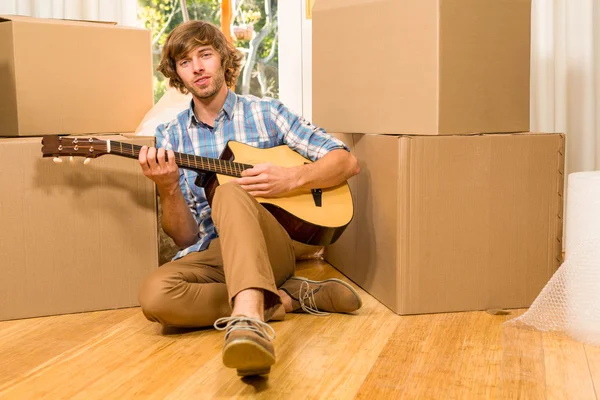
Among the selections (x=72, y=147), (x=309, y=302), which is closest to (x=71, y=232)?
(x=72, y=147)

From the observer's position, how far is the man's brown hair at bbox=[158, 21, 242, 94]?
77.6 inches

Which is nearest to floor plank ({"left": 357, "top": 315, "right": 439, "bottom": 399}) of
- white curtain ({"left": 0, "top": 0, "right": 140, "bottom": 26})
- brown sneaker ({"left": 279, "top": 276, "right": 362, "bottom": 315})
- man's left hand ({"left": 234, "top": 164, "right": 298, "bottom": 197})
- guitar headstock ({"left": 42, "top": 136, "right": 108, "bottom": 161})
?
brown sneaker ({"left": 279, "top": 276, "right": 362, "bottom": 315})

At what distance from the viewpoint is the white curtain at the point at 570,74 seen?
8.56 feet

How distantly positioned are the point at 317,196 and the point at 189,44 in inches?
19.8

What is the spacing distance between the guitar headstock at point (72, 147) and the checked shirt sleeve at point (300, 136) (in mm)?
470

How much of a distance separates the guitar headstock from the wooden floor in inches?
16.5

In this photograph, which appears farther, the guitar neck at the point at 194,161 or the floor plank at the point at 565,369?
the guitar neck at the point at 194,161

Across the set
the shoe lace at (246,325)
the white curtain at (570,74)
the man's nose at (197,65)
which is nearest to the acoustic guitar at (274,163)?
the man's nose at (197,65)

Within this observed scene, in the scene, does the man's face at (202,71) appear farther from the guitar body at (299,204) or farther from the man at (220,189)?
the guitar body at (299,204)

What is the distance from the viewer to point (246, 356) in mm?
1380

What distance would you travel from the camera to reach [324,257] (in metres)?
2.65

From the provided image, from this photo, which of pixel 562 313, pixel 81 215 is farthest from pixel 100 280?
pixel 562 313

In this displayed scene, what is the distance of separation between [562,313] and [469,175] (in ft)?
1.32

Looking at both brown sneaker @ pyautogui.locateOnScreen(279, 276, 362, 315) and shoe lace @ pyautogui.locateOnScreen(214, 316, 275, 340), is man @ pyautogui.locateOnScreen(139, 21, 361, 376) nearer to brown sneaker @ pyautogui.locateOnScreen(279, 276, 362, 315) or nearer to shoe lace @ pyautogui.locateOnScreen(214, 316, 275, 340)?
brown sneaker @ pyautogui.locateOnScreen(279, 276, 362, 315)
